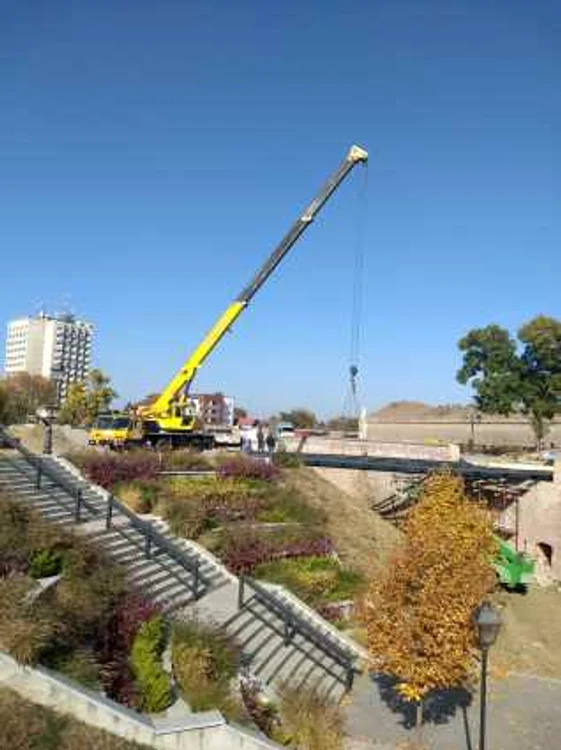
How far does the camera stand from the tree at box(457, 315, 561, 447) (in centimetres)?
5997

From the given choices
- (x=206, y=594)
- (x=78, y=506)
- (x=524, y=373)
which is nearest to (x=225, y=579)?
(x=206, y=594)

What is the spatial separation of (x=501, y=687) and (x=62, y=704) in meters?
10.4

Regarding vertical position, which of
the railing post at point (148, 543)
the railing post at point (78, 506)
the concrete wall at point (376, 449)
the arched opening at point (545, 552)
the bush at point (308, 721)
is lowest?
the bush at point (308, 721)

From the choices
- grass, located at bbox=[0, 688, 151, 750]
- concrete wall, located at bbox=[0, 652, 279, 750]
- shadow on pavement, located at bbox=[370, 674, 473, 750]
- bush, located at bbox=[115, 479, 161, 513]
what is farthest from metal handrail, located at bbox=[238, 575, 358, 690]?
grass, located at bbox=[0, 688, 151, 750]

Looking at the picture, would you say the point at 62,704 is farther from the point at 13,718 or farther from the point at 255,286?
the point at 255,286

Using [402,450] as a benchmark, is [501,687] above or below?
below

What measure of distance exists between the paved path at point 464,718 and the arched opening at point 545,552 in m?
17.0

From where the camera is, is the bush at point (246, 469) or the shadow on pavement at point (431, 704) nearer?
the shadow on pavement at point (431, 704)

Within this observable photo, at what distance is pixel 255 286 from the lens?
34.2 metres

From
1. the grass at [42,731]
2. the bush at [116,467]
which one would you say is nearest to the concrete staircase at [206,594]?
the bush at [116,467]

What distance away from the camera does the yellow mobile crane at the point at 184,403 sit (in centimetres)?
3409

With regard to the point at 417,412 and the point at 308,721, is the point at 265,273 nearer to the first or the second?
the point at 308,721

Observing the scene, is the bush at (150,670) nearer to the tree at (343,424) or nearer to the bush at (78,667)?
the bush at (78,667)

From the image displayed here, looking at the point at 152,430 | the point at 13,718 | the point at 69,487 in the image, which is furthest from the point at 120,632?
the point at 152,430
